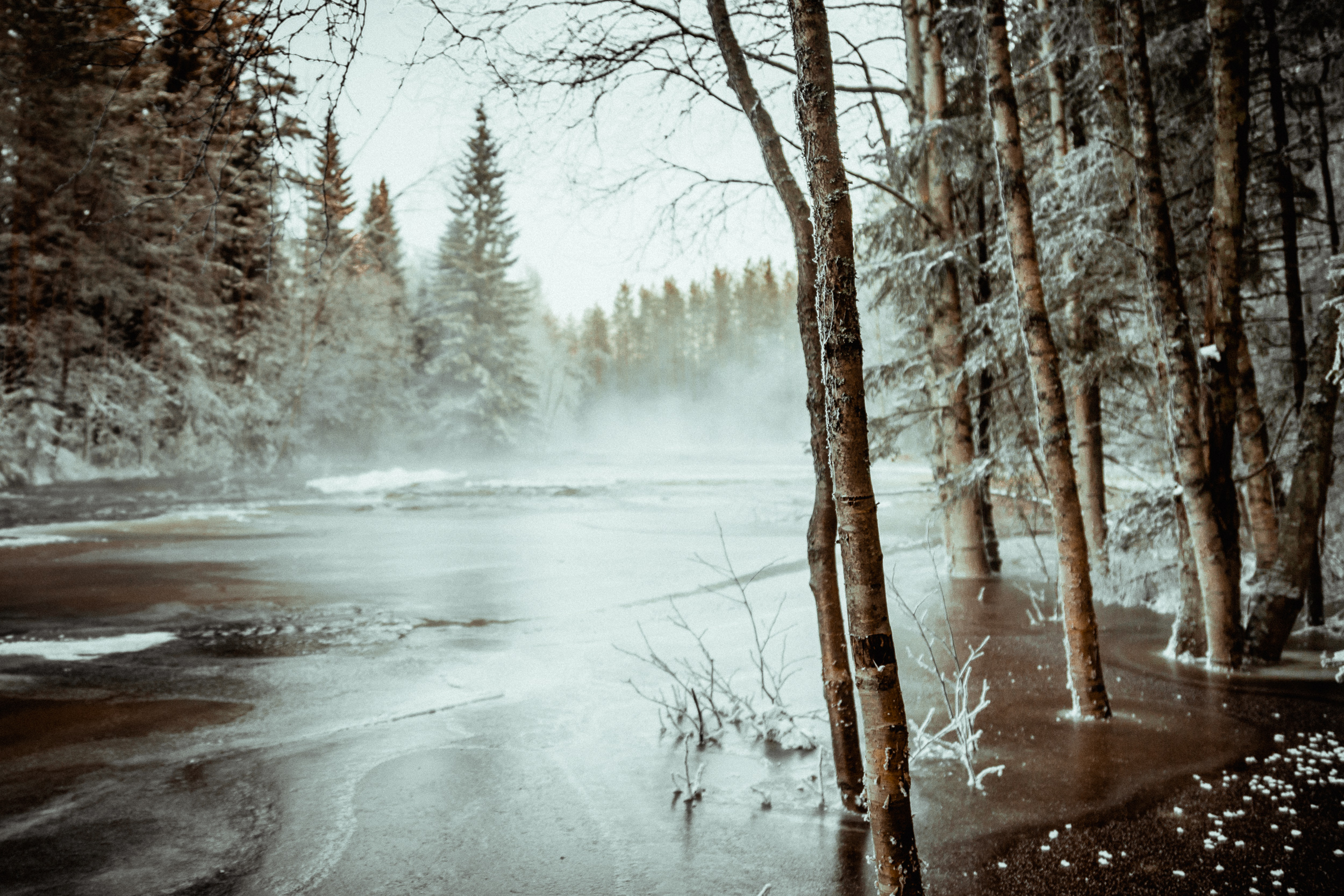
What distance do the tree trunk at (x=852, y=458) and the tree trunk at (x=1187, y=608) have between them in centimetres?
568

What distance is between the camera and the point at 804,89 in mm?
2432

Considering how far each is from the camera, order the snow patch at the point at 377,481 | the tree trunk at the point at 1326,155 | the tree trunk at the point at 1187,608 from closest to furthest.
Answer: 1. the tree trunk at the point at 1187,608
2. the tree trunk at the point at 1326,155
3. the snow patch at the point at 377,481

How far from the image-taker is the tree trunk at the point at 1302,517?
6.25 meters

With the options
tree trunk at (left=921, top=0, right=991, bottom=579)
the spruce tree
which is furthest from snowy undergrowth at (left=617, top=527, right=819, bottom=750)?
the spruce tree

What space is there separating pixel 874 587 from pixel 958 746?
9.73 feet

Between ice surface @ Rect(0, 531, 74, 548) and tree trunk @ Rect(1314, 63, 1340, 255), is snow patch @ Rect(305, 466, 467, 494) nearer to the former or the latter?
ice surface @ Rect(0, 531, 74, 548)

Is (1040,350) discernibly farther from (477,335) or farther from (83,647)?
(477,335)

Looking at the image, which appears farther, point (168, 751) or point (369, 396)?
point (369, 396)

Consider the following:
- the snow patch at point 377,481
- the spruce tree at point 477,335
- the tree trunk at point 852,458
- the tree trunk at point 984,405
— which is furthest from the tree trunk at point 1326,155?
the spruce tree at point 477,335

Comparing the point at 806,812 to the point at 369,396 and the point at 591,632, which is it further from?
the point at 369,396

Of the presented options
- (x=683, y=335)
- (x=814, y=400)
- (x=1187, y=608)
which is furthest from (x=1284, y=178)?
(x=683, y=335)

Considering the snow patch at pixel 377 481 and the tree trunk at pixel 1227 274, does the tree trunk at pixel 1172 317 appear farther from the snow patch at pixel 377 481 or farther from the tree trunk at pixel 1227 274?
the snow patch at pixel 377 481

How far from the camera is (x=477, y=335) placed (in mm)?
43219

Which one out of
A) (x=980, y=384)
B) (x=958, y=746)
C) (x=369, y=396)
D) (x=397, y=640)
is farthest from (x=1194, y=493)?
(x=369, y=396)
